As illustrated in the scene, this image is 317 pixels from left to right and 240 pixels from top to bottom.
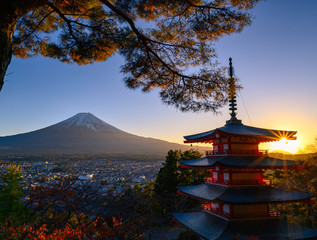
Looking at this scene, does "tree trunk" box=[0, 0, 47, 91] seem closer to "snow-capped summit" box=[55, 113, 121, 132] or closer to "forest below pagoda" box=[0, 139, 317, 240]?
"forest below pagoda" box=[0, 139, 317, 240]

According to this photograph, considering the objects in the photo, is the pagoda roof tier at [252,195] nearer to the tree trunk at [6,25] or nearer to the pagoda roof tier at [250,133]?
the pagoda roof tier at [250,133]

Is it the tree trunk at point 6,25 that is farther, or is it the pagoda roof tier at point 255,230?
the pagoda roof tier at point 255,230

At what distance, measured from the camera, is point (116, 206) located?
20031 mm

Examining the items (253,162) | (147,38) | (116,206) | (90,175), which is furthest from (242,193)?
(90,175)

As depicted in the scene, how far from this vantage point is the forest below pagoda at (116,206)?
12.3 meters

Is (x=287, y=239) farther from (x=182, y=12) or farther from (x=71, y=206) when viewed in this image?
(x=71, y=206)

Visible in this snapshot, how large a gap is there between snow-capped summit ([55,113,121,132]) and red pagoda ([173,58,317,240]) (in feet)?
478

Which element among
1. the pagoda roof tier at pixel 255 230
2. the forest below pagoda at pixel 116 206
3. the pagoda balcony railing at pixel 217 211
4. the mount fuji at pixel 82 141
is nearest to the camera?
the pagoda roof tier at pixel 255 230

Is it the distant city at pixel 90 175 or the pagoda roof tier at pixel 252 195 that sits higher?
the pagoda roof tier at pixel 252 195

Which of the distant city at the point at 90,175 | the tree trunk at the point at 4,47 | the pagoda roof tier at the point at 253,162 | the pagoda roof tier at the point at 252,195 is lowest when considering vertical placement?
the distant city at the point at 90,175

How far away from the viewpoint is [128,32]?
566 cm

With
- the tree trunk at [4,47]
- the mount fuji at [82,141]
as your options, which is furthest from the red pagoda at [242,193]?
the mount fuji at [82,141]

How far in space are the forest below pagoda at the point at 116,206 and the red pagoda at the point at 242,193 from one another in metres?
3.10

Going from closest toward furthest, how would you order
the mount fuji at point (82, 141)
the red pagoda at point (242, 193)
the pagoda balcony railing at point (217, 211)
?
the red pagoda at point (242, 193)
the pagoda balcony railing at point (217, 211)
the mount fuji at point (82, 141)
